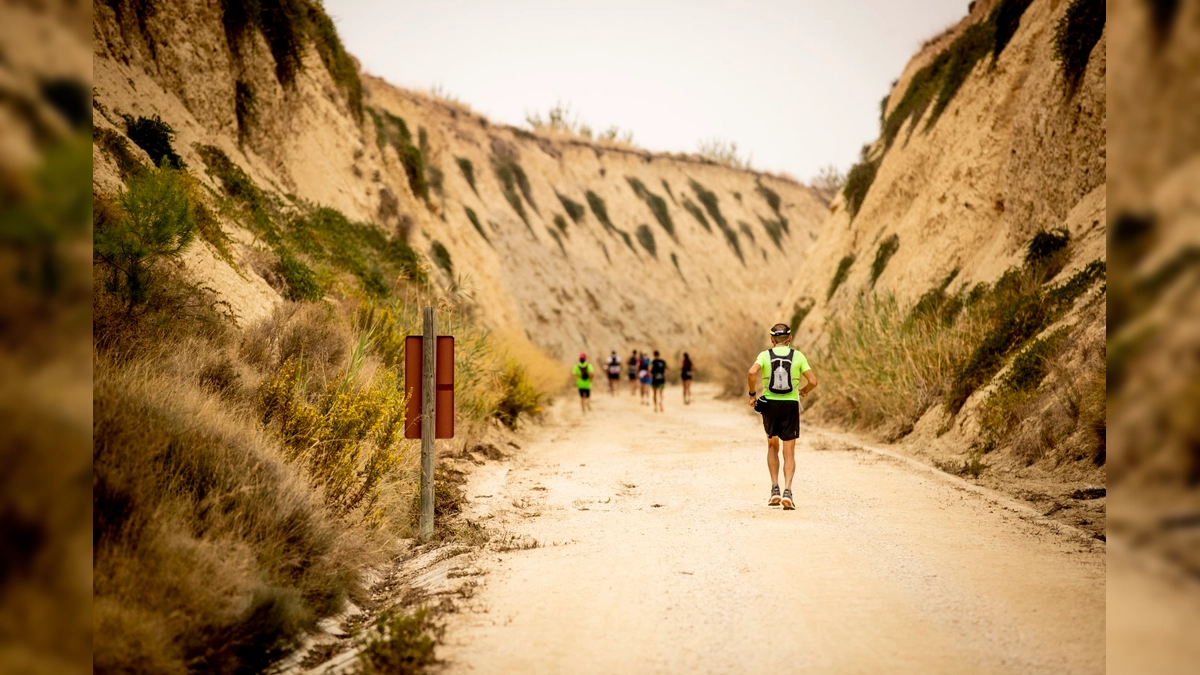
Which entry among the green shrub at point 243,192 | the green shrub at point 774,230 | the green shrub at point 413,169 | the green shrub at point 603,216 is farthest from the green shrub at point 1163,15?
the green shrub at point 774,230

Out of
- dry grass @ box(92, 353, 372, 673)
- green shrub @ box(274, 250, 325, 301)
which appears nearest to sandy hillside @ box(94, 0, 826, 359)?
green shrub @ box(274, 250, 325, 301)

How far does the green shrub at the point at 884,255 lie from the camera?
20.8m

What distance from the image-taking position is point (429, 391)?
716 centimetres

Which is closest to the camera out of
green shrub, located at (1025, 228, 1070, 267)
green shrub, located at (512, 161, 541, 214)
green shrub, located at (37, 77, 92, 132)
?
green shrub, located at (37, 77, 92, 132)

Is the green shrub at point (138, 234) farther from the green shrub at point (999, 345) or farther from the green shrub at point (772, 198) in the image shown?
the green shrub at point (772, 198)

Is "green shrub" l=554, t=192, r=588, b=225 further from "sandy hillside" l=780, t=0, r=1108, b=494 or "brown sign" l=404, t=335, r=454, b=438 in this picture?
"brown sign" l=404, t=335, r=454, b=438

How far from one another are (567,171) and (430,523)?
147ft

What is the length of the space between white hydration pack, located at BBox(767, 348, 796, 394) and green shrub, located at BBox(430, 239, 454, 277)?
18437mm

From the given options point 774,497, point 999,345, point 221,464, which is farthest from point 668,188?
point 221,464

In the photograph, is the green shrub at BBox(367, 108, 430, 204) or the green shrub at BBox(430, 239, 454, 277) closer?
the green shrub at BBox(430, 239, 454, 277)

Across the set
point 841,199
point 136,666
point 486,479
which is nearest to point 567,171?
point 841,199

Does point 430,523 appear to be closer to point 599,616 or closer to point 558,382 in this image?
point 599,616

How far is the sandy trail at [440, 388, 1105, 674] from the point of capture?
4266 millimetres

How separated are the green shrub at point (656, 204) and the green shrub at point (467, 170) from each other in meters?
14.0
